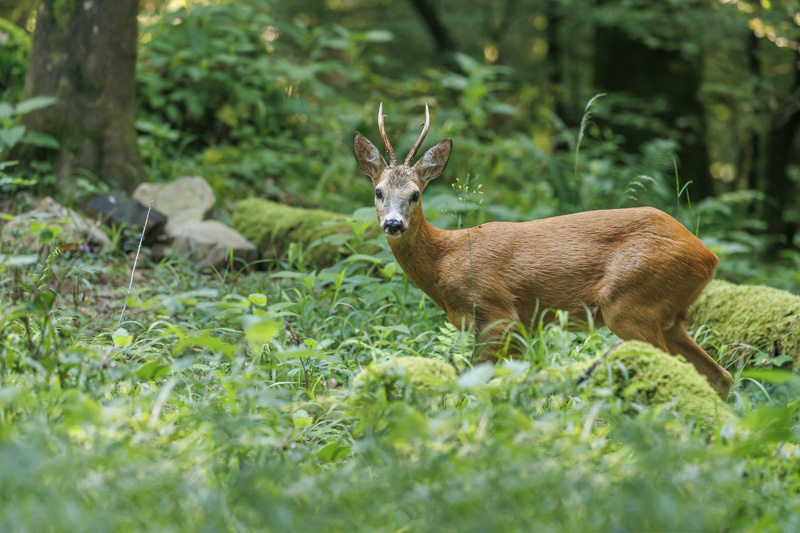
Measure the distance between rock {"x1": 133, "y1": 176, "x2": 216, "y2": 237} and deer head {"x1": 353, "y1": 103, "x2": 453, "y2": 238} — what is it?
2.45 metres

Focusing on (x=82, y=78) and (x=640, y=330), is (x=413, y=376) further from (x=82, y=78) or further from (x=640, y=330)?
(x=82, y=78)

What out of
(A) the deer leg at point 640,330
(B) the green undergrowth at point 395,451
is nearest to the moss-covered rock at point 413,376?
(B) the green undergrowth at point 395,451

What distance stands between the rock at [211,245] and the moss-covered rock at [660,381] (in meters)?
3.39

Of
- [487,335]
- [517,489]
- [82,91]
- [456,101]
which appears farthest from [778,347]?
[456,101]

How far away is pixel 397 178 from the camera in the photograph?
13.0 feet

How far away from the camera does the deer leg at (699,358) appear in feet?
12.2

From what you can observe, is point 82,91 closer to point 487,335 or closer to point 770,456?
point 487,335

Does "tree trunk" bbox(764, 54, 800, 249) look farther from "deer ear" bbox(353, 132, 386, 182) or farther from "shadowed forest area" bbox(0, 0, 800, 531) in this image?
"deer ear" bbox(353, 132, 386, 182)

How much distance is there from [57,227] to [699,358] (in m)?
3.89

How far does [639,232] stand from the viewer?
371 cm

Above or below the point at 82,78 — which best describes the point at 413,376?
below

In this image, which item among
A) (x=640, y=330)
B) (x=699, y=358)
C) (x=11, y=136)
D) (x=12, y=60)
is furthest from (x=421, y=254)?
(x=12, y=60)

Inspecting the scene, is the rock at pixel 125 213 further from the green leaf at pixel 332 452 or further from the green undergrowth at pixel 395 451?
the green leaf at pixel 332 452

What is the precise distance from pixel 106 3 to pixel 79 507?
5.52 meters
